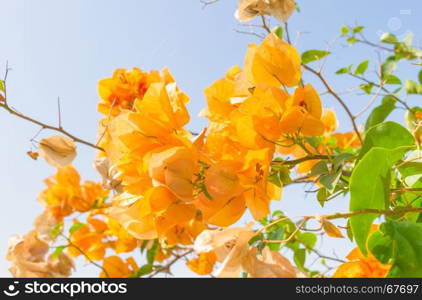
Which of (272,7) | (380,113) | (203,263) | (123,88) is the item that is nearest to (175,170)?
(272,7)

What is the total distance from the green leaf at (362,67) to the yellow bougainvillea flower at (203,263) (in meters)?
0.70

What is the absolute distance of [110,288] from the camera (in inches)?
23.2

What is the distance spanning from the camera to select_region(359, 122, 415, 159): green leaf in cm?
45

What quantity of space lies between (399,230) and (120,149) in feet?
→ 0.96

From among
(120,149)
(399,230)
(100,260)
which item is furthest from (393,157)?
(100,260)

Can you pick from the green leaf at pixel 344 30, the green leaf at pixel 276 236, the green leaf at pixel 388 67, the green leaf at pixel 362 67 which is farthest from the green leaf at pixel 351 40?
the green leaf at pixel 276 236

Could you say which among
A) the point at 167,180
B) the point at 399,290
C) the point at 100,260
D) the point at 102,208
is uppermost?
the point at 102,208

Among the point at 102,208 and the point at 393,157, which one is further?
the point at 102,208

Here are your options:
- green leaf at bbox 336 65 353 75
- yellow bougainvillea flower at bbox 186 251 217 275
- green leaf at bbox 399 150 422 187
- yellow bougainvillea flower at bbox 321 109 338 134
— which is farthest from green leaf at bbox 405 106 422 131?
yellow bougainvillea flower at bbox 186 251 217 275

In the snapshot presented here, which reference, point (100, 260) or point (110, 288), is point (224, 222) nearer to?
point (110, 288)

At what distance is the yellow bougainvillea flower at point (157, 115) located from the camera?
0.42 meters

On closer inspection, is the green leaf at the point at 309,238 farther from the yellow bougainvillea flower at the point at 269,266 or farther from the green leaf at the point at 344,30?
the green leaf at the point at 344,30

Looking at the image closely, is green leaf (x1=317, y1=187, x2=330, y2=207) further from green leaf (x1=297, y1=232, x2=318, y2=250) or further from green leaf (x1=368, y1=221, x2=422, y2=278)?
green leaf (x1=297, y1=232, x2=318, y2=250)

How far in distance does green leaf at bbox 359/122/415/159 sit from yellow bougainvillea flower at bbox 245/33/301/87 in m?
0.11
